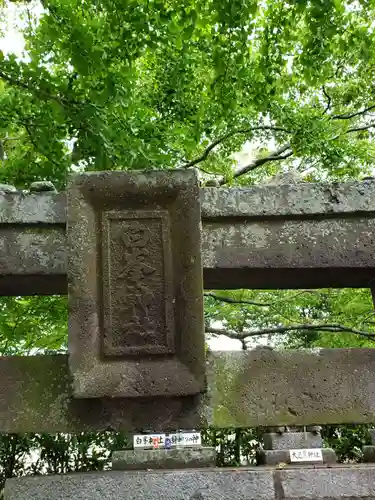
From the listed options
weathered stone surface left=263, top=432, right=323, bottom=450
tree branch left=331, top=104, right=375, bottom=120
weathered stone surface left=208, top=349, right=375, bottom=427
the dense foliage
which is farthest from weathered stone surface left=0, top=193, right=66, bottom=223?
tree branch left=331, top=104, right=375, bottom=120

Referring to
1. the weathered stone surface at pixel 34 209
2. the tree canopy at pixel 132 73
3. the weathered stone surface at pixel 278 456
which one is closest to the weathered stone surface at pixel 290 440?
the weathered stone surface at pixel 278 456

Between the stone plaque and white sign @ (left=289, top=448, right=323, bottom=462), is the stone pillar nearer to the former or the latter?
white sign @ (left=289, top=448, right=323, bottom=462)

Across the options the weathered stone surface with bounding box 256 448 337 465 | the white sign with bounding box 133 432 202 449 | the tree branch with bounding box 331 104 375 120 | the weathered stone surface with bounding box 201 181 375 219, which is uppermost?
the tree branch with bounding box 331 104 375 120

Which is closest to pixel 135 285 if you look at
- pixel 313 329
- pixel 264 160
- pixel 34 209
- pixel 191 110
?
pixel 34 209

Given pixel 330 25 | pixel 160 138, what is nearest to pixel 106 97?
pixel 160 138

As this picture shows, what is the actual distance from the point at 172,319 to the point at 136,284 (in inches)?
9.3

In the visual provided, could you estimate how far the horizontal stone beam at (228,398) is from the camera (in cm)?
224

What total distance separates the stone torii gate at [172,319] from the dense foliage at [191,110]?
34.5 inches

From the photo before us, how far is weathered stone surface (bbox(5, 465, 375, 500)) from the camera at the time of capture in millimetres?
2154

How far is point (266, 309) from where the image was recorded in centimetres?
1015

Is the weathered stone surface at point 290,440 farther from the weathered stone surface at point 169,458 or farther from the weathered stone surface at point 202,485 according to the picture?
the weathered stone surface at point 202,485

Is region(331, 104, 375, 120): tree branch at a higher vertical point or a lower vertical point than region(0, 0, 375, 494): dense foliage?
Result: higher

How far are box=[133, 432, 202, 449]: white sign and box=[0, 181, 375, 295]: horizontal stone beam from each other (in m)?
1.77

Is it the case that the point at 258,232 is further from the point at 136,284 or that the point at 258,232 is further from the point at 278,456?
the point at 278,456
